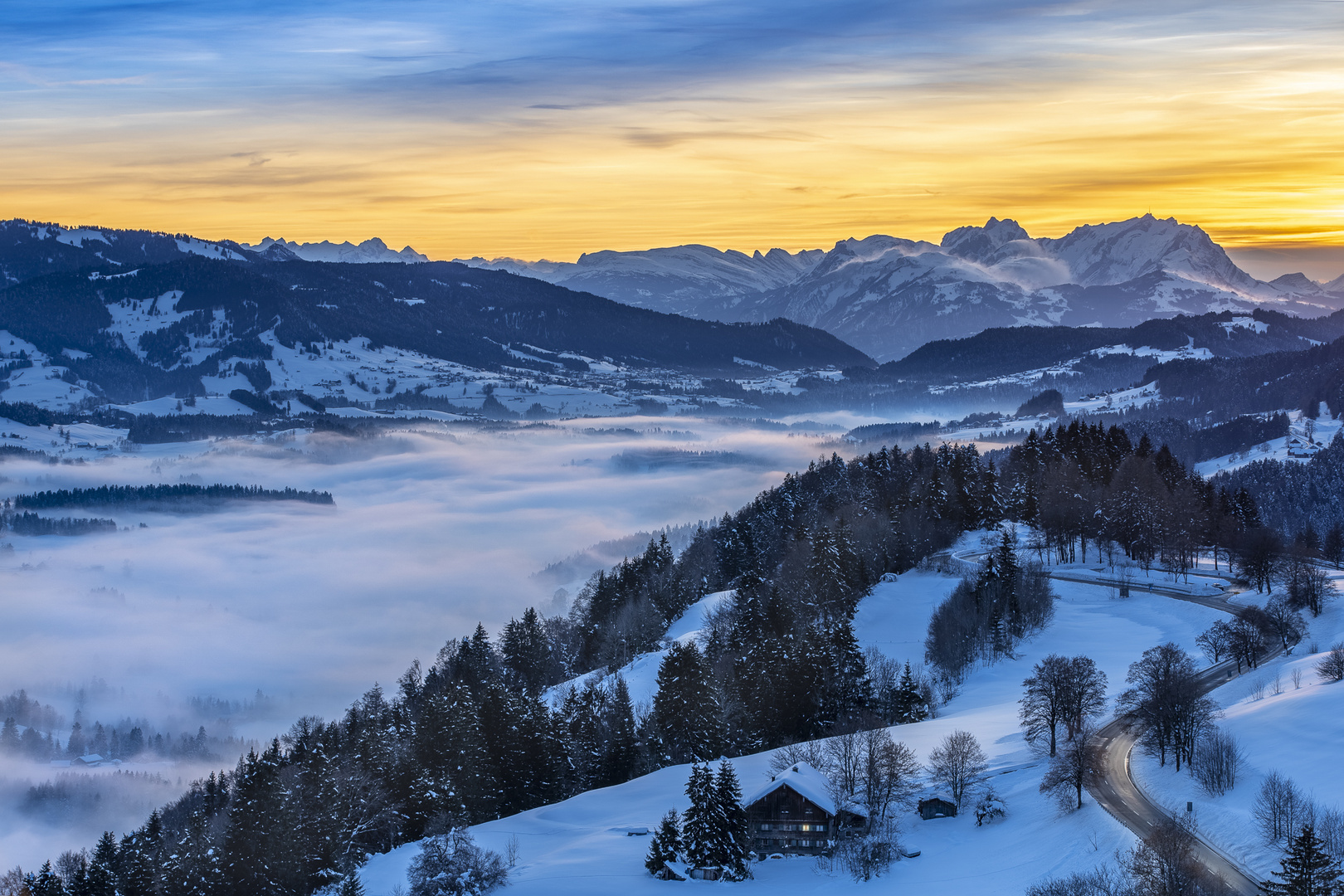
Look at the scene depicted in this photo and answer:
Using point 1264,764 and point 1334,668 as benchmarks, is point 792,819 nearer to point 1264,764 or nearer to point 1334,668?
point 1264,764

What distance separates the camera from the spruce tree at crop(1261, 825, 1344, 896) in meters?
40.2

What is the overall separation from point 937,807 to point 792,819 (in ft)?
26.2

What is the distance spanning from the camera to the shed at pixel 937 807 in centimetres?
6159

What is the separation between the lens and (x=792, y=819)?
62.6m

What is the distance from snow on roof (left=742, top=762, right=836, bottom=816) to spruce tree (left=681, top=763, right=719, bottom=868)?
3716mm

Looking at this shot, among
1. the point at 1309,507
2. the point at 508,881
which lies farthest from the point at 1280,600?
the point at 1309,507

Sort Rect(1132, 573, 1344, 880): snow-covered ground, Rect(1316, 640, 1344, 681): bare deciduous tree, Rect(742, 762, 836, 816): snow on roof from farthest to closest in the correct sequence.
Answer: Rect(1316, 640, 1344, 681): bare deciduous tree, Rect(742, 762, 836, 816): snow on roof, Rect(1132, 573, 1344, 880): snow-covered ground

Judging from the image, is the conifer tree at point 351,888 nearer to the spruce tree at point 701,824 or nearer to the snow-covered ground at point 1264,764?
the spruce tree at point 701,824

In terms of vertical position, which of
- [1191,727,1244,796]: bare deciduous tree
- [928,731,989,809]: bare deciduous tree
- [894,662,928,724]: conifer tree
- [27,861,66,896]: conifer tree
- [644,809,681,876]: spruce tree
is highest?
[1191,727,1244,796]: bare deciduous tree

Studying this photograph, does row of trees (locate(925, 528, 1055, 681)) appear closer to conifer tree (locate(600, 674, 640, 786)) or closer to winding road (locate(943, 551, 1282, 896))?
winding road (locate(943, 551, 1282, 896))

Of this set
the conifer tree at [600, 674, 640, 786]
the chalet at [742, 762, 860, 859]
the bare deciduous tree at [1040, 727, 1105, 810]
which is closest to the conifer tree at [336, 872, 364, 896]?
the chalet at [742, 762, 860, 859]

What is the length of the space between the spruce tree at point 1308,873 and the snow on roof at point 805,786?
Answer: 24618 millimetres

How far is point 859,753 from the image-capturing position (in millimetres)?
67938

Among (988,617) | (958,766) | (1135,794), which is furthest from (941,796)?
(988,617)
